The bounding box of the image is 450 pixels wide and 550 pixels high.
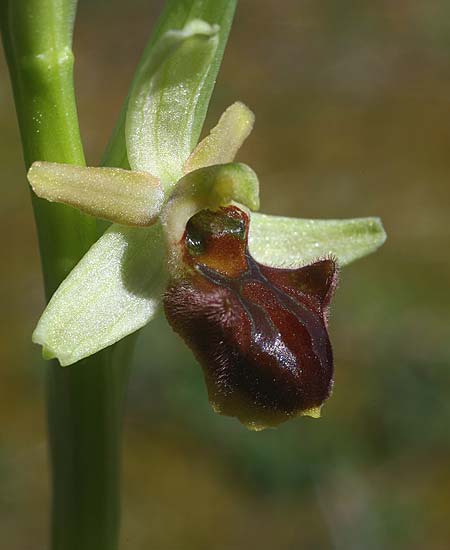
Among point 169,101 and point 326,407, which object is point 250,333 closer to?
point 169,101

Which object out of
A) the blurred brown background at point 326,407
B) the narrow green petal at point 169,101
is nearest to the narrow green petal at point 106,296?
the narrow green petal at point 169,101

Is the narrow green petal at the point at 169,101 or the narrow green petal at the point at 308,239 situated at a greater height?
the narrow green petal at the point at 169,101

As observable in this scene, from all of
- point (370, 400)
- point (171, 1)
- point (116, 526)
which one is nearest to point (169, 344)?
point (370, 400)

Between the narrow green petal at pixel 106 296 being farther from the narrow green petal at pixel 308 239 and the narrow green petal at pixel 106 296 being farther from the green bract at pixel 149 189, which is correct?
the narrow green petal at pixel 308 239

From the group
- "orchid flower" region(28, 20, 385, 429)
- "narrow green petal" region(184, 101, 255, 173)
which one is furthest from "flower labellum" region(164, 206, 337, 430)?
"narrow green petal" region(184, 101, 255, 173)

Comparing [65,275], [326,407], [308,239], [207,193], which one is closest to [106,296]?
[65,275]

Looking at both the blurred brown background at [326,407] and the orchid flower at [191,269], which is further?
the blurred brown background at [326,407]
